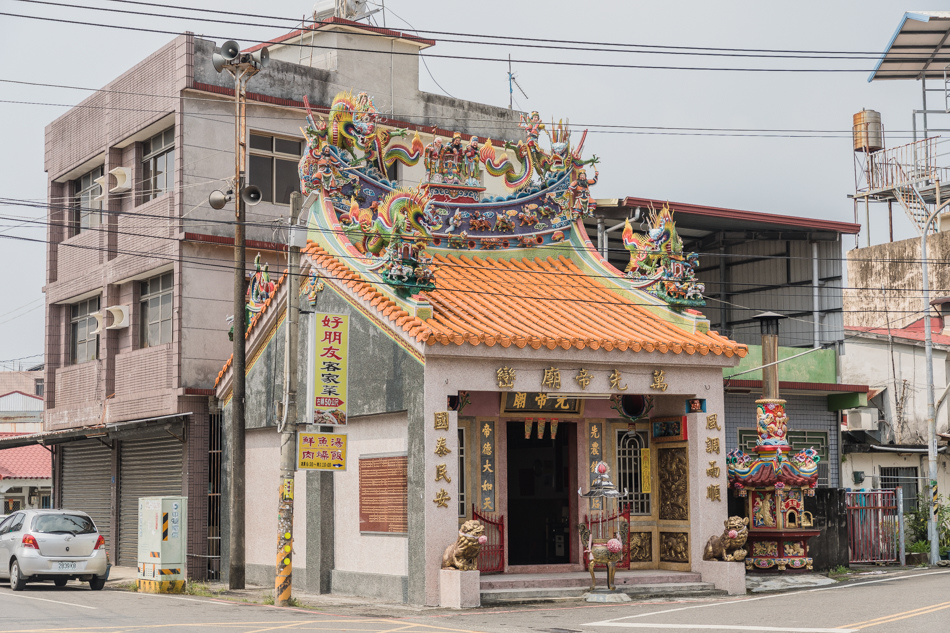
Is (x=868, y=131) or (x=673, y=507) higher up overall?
(x=868, y=131)

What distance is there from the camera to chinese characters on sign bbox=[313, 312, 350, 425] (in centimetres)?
1784

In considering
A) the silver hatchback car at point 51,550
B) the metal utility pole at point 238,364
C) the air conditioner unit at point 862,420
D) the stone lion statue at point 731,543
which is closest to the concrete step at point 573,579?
the stone lion statue at point 731,543

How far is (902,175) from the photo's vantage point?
132 ft

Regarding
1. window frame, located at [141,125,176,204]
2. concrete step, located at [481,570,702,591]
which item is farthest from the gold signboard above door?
window frame, located at [141,125,176,204]

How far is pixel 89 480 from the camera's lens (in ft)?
95.6

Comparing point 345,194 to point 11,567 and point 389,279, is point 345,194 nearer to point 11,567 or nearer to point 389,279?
point 389,279

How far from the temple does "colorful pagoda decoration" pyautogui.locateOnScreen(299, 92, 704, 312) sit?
0.13ft

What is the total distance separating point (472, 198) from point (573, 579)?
7.36 metres

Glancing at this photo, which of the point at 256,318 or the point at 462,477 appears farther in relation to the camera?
the point at 256,318

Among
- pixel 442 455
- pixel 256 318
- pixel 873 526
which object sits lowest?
pixel 873 526

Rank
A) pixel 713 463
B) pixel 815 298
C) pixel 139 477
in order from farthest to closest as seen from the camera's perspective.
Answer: pixel 815 298
pixel 139 477
pixel 713 463

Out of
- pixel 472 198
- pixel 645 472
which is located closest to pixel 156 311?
pixel 472 198

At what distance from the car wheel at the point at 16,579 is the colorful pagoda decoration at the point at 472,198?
26.4 ft

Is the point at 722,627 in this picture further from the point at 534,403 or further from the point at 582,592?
the point at 534,403
